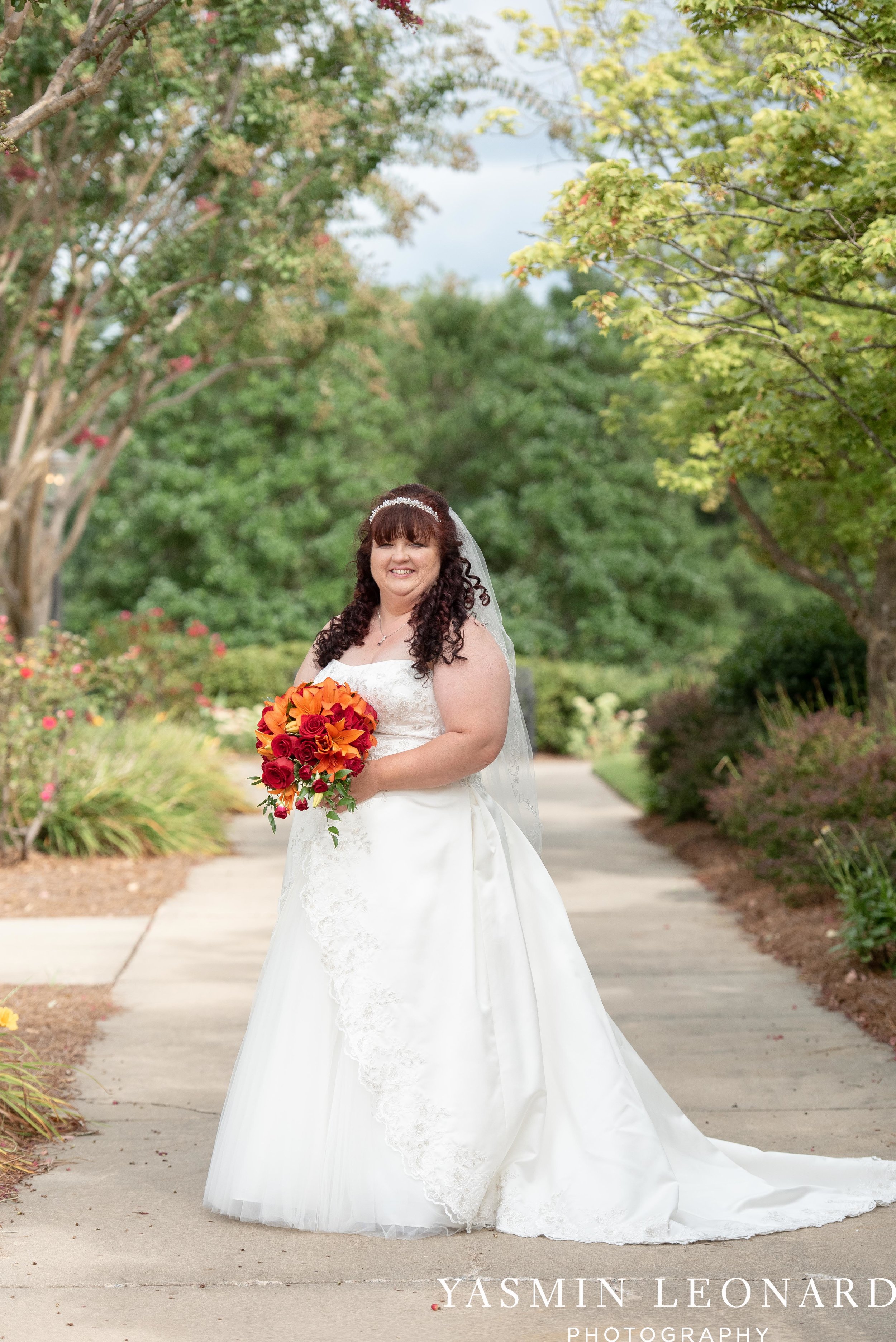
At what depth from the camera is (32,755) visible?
934 cm

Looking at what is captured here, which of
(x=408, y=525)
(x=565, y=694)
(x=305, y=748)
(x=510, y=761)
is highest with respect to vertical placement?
(x=408, y=525)

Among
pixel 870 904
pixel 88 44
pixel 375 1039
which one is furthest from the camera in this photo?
pixel 870 904

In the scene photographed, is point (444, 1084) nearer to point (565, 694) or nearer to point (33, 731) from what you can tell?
point (33, 731)

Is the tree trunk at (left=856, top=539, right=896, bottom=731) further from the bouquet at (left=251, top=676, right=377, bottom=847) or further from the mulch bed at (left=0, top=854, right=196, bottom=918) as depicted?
the bouquet at (left=251, top=676, right=377, bottom=847)

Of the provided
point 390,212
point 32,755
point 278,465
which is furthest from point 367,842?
point 278,465

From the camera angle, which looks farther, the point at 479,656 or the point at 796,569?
the point at 796,569

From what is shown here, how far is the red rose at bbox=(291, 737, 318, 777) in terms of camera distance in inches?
146

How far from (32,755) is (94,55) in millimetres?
5867

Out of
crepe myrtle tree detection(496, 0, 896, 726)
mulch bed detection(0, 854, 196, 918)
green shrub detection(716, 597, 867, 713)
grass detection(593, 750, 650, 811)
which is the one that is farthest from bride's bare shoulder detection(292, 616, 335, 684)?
grass detection(593, 750, 650, 811)

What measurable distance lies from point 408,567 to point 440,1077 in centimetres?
150

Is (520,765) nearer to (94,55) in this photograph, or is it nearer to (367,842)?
(367,842)

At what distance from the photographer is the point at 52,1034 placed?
5.63 m

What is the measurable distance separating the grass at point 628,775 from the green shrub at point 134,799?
4369 mm

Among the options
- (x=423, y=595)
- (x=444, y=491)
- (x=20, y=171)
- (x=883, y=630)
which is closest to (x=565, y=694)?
(x=444, y=491)
